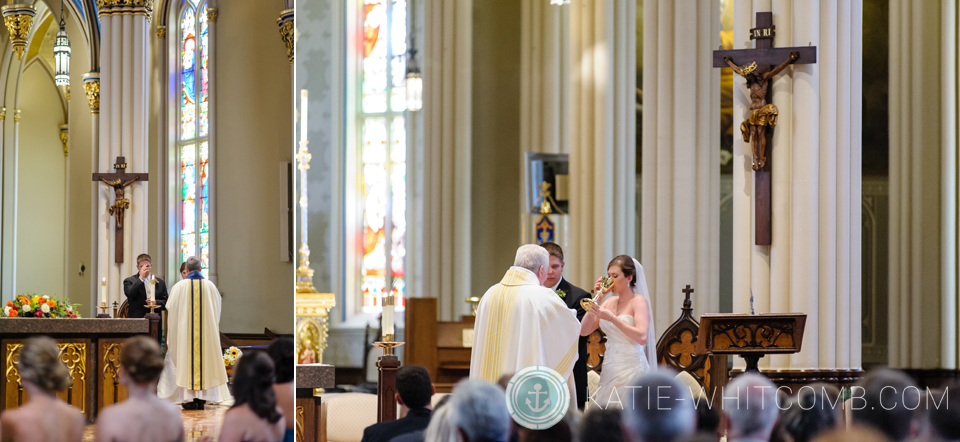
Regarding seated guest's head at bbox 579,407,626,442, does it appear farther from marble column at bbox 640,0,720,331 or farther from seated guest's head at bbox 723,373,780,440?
marble column at bbox 640,0,720,331

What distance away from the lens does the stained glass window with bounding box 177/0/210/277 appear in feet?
6.27

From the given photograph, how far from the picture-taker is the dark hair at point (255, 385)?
203 centimetres

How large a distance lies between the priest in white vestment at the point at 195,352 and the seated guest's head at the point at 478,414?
1.00 metres

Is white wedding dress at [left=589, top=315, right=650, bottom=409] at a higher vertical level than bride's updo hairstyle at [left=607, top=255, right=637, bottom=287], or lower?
lower

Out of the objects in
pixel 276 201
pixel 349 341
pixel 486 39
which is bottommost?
pixel 349 341

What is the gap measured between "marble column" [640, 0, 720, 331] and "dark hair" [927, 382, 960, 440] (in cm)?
650

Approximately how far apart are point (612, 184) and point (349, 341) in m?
4.00

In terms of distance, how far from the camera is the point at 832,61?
6.56 metres

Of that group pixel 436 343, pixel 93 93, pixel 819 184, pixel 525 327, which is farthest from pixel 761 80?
pixel 93 93

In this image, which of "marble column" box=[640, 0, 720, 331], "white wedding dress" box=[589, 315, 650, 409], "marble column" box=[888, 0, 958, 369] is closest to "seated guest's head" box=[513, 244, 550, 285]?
"white wedding dress" box=[589, 315, 650, 409]

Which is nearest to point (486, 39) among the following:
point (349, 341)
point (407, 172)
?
point (407, 172)

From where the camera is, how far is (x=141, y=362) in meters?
1.95

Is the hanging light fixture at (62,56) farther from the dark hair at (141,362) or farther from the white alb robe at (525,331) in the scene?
the white alb robe at (525,331)

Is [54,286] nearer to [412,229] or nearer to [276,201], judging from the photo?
[276,201]
